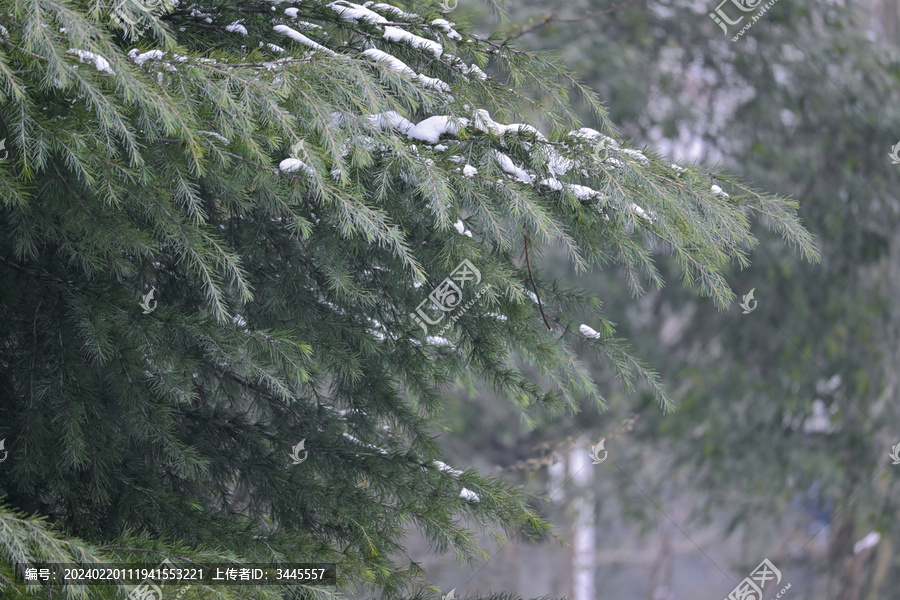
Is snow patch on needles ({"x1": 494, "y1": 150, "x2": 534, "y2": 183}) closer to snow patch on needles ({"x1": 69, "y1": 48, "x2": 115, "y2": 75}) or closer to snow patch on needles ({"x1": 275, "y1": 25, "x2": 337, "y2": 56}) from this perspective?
snow patch on needles ({"x1": 275, "y1": 25, "x2": 337, "y2": 56})

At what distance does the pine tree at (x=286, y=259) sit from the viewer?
5.38ft

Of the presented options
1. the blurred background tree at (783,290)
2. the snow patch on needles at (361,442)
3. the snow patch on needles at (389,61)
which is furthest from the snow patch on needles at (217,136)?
the blurred background tree at (783,290)

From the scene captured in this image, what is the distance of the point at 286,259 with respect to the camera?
2.13 meters

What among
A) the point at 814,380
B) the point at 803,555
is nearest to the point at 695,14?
the point at 814,380

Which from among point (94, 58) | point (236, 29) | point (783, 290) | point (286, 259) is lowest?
point (783, 290)

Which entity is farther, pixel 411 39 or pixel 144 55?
pixel 411 39

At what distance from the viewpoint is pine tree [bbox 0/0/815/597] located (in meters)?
1.64

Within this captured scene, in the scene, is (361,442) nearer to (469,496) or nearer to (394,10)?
(469,496)

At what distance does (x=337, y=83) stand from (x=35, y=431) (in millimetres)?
1143

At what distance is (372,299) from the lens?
208cm

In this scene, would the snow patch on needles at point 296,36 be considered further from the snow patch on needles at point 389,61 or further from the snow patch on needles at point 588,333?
the snow patch on needles at point 588,333

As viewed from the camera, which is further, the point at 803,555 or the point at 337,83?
the point at 803,555

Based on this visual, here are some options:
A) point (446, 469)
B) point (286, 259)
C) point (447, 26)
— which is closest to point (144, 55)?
point (286, 259)

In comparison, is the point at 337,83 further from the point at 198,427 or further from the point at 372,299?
the point at 198,427
